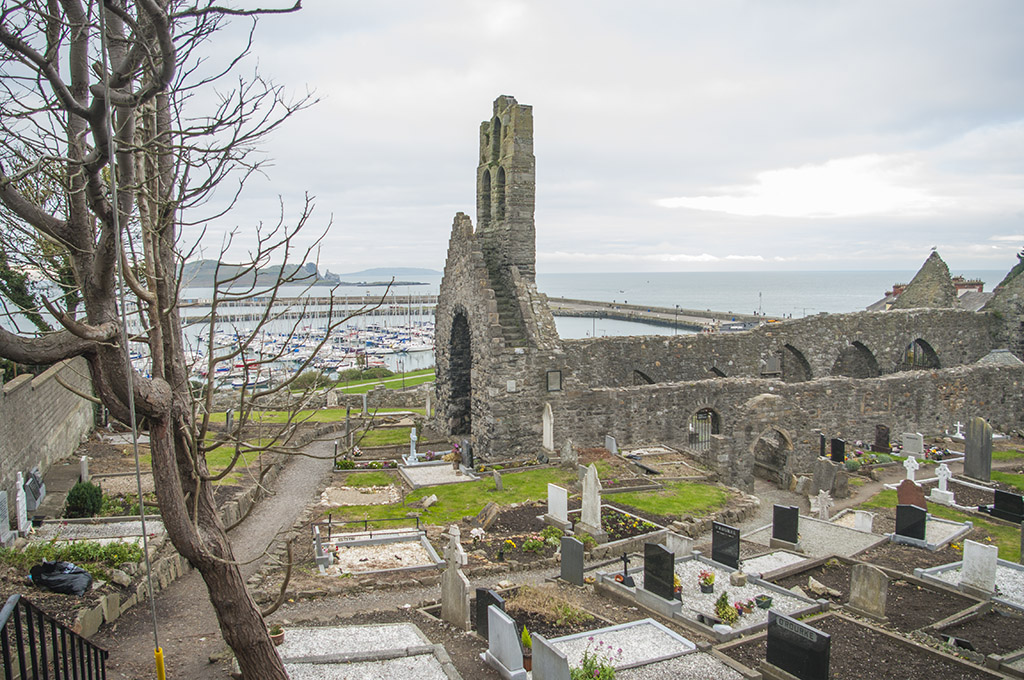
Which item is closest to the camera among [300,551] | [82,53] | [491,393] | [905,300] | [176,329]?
[82,53]

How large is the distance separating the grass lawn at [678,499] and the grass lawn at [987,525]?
3.79m

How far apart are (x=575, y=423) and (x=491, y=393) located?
274 centimetres

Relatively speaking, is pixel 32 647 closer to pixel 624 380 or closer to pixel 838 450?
pixel 838 450

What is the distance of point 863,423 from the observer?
2219cm

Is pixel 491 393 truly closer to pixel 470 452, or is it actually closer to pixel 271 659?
pixel 470 452

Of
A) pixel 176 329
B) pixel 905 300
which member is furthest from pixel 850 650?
pixel 905 300

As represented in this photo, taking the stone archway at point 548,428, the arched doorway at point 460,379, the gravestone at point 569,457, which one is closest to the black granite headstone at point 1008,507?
the gravestone at point 569,457

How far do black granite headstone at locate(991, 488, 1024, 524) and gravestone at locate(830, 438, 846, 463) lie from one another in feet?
15.1

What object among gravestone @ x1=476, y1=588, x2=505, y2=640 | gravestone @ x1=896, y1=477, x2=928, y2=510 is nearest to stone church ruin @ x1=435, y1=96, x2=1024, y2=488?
gravestone @ x1=896, y1=477, x2=928, y2=510

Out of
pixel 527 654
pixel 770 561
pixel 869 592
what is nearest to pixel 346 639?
pixel 527 654

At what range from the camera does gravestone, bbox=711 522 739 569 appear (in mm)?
12234

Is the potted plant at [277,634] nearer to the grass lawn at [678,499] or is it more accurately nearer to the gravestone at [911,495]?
the grass lawn at [678,499]

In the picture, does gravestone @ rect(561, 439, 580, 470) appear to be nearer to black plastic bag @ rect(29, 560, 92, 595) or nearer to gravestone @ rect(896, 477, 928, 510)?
gravestone @ rect(896, 477, 928, 510)

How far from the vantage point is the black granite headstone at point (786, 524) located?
1394 cm
